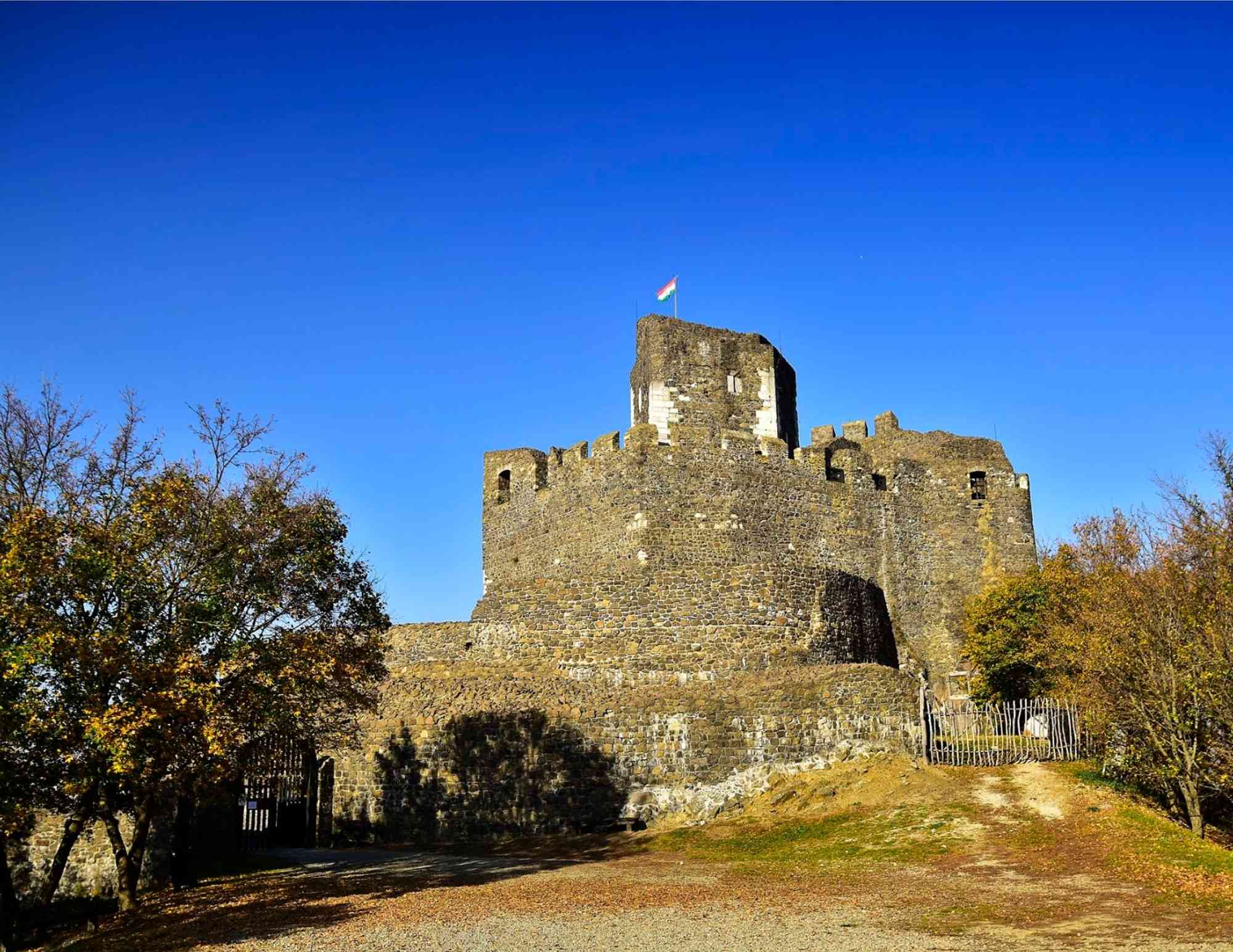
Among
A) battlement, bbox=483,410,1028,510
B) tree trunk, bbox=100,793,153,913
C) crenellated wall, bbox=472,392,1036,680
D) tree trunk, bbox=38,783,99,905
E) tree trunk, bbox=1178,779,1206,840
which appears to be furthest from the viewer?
battlement, bbox=483,410,1028,510

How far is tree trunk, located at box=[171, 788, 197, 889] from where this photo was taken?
Result: 20.6 m

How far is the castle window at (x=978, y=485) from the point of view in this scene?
4078 centimetres

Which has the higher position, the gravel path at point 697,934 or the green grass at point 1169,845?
the green grass at point 1169,845

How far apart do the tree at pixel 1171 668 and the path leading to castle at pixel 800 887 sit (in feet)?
4.49

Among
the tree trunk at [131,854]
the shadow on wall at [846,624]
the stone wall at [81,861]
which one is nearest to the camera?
the tree trunk at [131,854]

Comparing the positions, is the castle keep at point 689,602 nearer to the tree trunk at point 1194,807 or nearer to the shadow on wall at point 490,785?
the shadow on wall at point 490,785

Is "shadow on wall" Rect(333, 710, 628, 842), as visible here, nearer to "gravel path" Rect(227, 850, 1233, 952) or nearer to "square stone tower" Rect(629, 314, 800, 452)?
"gravel path" Rect(227, 850, 1233, 952)

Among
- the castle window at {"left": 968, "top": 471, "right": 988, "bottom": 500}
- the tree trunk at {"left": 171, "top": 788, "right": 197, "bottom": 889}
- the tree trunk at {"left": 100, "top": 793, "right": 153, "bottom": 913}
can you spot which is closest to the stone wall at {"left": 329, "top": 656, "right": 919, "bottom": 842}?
the tree trunk at {"left": 171, "top": 788, "right": 197, "bottom": 889}

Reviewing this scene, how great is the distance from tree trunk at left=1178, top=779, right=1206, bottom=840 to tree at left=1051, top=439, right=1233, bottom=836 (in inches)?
0.9

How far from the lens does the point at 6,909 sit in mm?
17828

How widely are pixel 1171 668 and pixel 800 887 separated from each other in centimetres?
889

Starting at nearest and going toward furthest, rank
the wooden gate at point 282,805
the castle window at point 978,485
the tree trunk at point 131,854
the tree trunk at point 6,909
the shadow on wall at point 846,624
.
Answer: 1. the tree trunk at point 6,909
2. the tree trunk at point 131,854
3. the wooden gate at point 282,805
4. the shadow on wall at point 846,624
5. the castle window at point 978,485

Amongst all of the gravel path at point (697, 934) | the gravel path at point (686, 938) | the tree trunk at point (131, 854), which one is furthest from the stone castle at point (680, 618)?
the gravel path at point (686, 938)

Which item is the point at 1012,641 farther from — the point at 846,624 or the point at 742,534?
the point at 742,534
